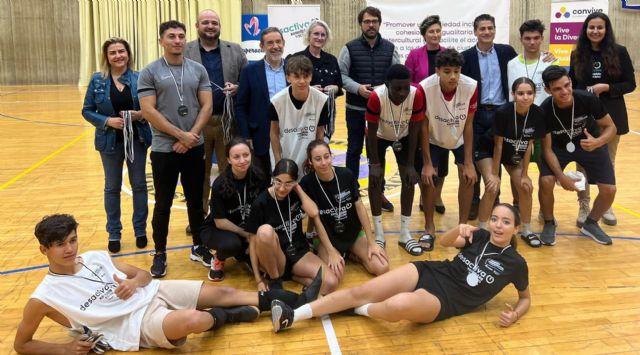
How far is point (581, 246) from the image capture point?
4.18m

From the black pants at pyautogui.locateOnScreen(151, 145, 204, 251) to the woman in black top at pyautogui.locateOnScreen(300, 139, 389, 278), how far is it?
30.5 inches

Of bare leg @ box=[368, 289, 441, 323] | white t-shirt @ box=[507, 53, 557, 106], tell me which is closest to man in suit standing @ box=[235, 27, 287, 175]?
bare leg @ box=[368, 289, 441, 323]

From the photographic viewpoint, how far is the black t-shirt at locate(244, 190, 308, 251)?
3523 mm

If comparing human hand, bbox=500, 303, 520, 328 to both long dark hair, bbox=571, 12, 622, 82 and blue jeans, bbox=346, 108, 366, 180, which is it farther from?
long dark hair, bbox=571, 12, 622, 82

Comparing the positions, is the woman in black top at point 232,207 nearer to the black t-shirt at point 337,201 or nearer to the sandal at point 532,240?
the black t-shirt at point 337,201

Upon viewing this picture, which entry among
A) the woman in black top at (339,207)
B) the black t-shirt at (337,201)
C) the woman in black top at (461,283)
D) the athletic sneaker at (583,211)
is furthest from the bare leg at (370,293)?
the athletic sneaker at (583,211)

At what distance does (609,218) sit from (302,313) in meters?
3.14

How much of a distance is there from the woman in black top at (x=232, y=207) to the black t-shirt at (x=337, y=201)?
1.21ft

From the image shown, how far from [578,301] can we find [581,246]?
1.06 metres

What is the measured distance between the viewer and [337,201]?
367 centimetres

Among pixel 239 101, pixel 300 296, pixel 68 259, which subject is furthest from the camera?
pixel 239 101

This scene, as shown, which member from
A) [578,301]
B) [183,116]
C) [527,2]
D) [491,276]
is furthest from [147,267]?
[527,2]

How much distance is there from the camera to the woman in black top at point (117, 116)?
3857mm

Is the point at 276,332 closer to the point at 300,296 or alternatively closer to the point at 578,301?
the point at 300,296
